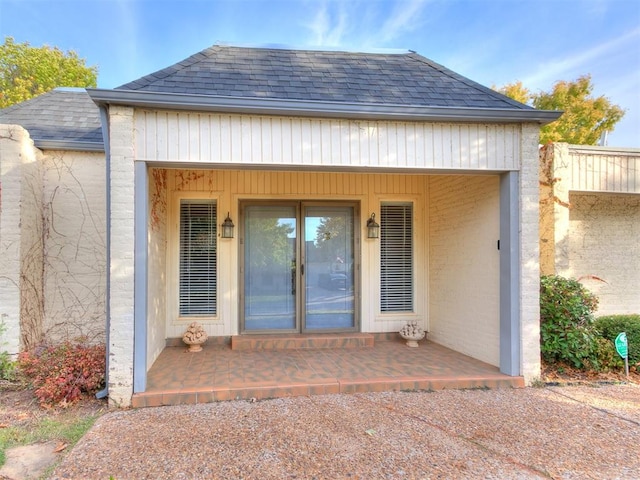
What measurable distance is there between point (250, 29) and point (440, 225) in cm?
770

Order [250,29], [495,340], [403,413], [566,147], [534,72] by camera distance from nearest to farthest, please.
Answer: [403,413] < [495,340] < [566,147] < [250,29] < [534,72]

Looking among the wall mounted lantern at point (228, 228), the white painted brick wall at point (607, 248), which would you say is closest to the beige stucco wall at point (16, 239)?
the wall mounted lantern at point (228, 228)

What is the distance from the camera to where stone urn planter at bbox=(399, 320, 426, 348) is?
18.5 feet

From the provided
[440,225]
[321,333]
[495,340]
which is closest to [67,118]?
[321,333]

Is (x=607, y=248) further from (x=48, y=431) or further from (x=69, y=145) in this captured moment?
(x=69, y=145)

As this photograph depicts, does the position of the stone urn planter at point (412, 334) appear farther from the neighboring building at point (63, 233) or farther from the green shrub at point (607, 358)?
the neighboring building at point (63, 233)

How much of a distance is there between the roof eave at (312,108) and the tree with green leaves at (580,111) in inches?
390

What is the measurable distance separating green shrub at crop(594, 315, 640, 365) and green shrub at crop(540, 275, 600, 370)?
19.3 inches

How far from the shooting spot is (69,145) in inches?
201

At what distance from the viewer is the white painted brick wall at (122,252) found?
11.9 feet

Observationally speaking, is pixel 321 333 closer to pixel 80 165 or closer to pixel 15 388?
pixel 15 388

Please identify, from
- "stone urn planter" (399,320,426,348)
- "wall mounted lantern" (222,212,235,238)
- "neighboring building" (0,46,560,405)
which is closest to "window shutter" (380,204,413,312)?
"neighboring building" (0,46,560,405)

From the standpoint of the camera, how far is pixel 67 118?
5.84 metres

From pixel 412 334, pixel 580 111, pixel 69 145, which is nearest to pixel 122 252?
pixel 69 145
